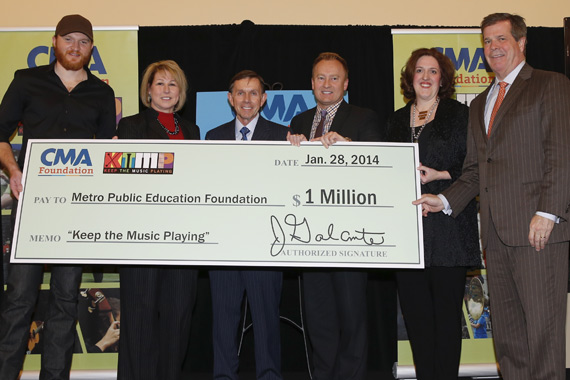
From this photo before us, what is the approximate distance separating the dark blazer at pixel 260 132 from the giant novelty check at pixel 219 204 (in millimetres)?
198

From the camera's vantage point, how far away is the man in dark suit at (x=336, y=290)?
2902mm

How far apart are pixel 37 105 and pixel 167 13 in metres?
1.58

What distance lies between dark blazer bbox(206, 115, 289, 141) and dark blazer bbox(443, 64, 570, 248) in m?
1.10

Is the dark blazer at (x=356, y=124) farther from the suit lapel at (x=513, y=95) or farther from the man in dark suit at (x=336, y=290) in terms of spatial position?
the suit lapel at (x=513, y=95)

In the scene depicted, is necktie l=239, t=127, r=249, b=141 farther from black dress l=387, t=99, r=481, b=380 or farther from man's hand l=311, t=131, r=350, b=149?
black dress l=387, t=99, r=481, b=380

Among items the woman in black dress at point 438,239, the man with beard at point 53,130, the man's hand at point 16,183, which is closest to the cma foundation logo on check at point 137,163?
the man with beard at point 53,130

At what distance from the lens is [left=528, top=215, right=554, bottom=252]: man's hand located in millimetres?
2439

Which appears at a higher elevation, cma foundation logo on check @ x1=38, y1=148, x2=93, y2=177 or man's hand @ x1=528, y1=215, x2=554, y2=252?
cma foundation logo on check @ x1=38, y1=148, x2=93, y2=177

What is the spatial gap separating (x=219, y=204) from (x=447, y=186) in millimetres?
1222

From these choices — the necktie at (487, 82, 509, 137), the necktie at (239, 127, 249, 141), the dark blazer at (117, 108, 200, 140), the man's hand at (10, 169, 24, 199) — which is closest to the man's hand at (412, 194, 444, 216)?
the necktie at (487, 82, 509, 137)

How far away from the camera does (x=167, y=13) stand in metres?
4.24

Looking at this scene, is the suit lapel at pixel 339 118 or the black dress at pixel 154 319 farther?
the suit lapel at pixel 339 118

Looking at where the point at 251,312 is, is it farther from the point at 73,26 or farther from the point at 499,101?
the point at 73,26

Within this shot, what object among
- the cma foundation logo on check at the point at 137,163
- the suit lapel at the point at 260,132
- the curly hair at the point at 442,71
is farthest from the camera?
the suit lapel at the point at 260,132
